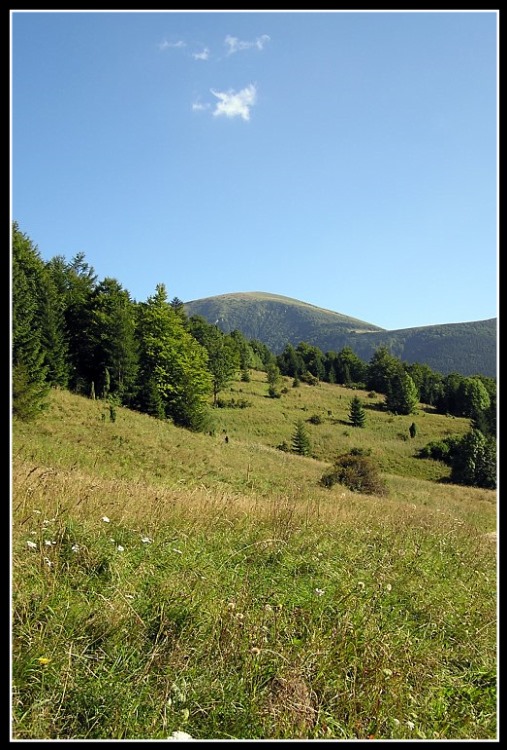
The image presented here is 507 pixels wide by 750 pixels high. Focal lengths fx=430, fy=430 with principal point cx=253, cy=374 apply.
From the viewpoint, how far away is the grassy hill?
196 cm

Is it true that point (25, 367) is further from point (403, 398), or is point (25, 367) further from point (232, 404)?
point (403, 398)

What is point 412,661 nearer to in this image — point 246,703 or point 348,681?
point 348,681

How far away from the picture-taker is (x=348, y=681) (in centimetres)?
224

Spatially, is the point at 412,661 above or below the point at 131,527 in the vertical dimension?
below

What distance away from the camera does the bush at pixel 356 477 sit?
2258 cm

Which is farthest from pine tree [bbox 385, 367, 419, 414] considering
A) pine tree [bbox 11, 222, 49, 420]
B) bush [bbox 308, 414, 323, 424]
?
pine tree [bbox 11, 222, 49, 420]

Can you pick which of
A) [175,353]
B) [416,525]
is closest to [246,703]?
[416,525]

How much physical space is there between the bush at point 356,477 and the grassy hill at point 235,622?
1763cm

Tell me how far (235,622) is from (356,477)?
22.0m

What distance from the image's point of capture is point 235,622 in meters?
2.45

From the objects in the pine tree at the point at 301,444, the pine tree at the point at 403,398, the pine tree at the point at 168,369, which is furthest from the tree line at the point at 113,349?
the pine tree at the point at 403,398

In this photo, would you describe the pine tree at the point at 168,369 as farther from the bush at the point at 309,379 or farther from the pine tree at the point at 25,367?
the bush at the point at 309,379

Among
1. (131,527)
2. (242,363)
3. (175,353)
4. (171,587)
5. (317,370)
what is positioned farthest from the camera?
(317,370)
